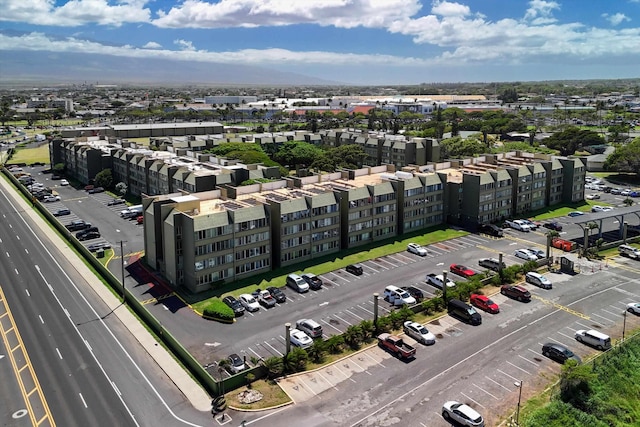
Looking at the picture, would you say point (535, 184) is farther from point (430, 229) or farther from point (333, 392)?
point (333, 392)

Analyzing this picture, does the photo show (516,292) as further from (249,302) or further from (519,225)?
(249,302)

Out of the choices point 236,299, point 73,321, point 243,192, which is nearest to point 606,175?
point 243,192

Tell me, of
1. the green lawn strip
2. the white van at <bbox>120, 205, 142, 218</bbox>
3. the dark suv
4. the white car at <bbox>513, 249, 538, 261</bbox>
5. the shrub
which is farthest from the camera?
the white van at <bbox>120, 205, 142, 218</bbox>

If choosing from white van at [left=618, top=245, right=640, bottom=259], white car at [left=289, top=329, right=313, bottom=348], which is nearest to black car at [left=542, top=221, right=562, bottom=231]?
white van at [left=618, top=245, right=640, bottom=259]

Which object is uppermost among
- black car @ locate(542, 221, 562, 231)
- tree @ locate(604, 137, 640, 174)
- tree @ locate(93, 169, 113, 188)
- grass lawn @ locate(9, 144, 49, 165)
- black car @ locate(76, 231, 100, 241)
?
tree @ locate(604, 137, 640, 174)

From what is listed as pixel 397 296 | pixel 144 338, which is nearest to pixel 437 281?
pixel 397 296

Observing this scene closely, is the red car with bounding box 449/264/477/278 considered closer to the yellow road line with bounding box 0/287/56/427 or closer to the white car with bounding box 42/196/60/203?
the yellow road line with bounding box 0/287/56/427

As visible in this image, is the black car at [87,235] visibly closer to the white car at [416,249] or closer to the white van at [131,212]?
the white van at [131,212]
